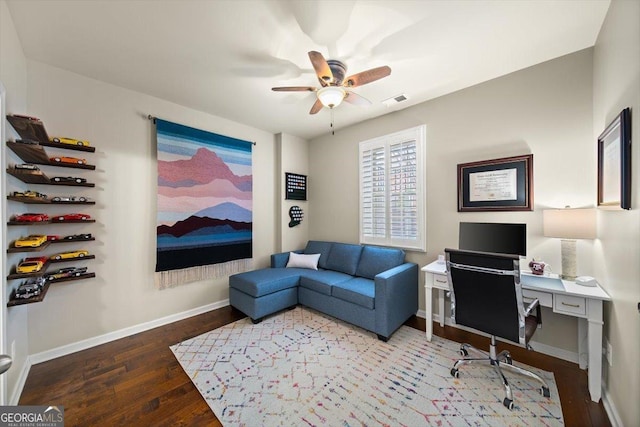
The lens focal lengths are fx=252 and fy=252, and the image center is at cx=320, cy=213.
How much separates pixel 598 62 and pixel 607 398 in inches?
98.3

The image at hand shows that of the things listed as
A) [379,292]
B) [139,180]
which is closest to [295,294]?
[379,292]

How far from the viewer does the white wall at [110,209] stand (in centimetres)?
238

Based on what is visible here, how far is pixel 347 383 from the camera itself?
1993 millimetres

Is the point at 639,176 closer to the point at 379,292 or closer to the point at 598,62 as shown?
the point at 598,62

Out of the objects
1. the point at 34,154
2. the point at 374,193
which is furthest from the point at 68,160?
the point at 374,193

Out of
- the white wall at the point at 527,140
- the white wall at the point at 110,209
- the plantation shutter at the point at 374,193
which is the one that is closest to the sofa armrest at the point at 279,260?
the white wall at the point at 110,209

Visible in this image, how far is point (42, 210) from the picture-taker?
234cm

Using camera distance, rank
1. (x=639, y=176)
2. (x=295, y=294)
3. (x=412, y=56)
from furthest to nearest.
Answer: (x=295, y=294) < (x=412, y=56) < (x=639, y=176)

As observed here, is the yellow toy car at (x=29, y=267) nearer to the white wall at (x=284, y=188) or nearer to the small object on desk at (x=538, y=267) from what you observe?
the white wall at (x=284, y=188)

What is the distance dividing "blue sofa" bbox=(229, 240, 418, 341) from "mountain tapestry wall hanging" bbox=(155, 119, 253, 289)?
1.58ft

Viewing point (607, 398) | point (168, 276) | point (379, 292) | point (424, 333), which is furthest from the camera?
point (168, 276)

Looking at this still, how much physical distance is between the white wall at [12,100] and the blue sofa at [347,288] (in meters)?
1.82

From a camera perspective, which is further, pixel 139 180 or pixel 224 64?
pixel 139 180

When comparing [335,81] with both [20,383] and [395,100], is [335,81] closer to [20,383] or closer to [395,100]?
[395,100]
